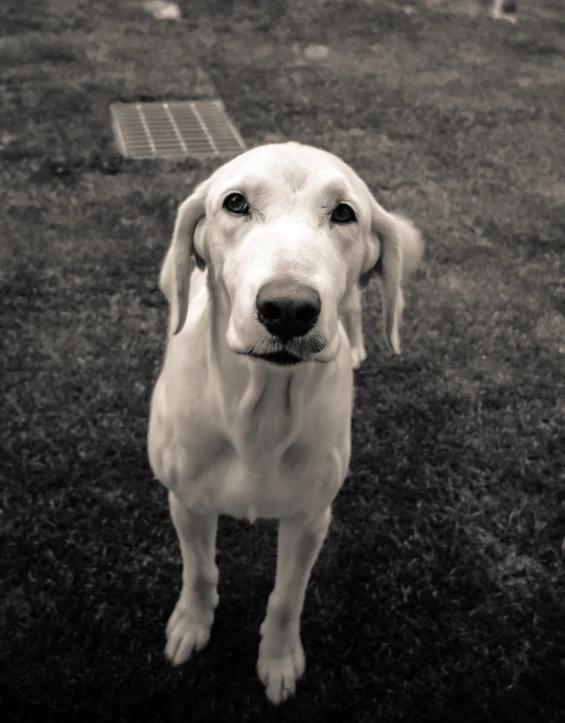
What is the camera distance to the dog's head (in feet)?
5.32

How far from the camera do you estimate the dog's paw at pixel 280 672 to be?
254 cm

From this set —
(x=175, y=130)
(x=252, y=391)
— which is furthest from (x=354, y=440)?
(x=175, y=130)

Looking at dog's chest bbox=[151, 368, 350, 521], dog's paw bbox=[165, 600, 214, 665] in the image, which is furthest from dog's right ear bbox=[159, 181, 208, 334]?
dog's paw bbox=[165, 600, 214, 665]

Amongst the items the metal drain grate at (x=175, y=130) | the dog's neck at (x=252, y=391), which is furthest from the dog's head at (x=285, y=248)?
the metal drain grate at (x=175, y=130)

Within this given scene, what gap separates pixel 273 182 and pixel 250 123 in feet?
14.6

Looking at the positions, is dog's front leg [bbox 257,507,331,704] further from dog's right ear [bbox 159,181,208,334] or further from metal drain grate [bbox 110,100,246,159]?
metal drain grate [bbox 110,100,246,159]

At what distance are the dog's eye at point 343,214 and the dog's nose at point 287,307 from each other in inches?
14.0

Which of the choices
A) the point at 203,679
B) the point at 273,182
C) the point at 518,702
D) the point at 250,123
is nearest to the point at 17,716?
the point at 203,679

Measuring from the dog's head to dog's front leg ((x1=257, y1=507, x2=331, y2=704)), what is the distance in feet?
2.44

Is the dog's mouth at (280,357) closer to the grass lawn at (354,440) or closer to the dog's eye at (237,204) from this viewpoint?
the dog's eye at (237,204)

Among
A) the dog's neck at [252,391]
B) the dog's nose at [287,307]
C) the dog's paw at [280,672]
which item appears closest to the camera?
the dog's nose at [287,307]

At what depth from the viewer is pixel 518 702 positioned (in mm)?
2555

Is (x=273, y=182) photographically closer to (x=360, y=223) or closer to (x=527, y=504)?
(x=360, y=223)

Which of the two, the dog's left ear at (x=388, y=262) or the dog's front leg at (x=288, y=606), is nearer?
the dog's left ear at (x=388, y=262)
